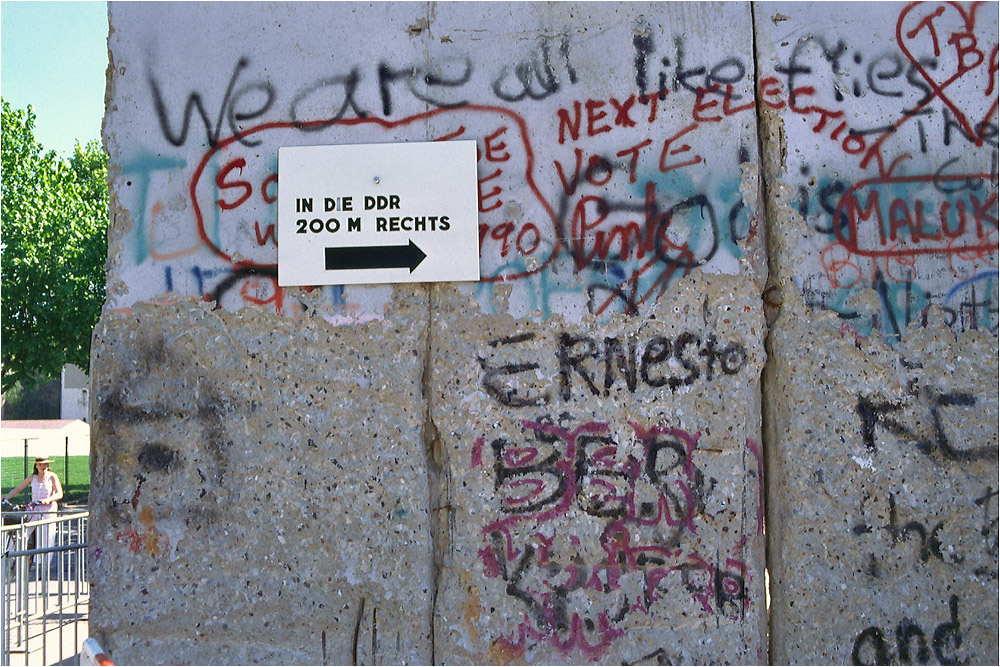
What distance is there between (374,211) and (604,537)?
1356 millimetres

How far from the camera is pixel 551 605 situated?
300 cm

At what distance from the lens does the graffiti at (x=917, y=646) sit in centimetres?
296

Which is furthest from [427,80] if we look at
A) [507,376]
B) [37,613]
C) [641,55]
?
[37,613]

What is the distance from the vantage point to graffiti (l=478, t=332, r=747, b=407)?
9.89 feet

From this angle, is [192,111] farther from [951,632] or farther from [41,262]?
[41,262]

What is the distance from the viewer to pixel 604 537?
3.00m

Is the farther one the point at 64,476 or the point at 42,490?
the point at 64,476

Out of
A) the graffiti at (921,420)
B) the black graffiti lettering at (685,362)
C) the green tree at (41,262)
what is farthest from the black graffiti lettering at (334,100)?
the green tree at (41,262)

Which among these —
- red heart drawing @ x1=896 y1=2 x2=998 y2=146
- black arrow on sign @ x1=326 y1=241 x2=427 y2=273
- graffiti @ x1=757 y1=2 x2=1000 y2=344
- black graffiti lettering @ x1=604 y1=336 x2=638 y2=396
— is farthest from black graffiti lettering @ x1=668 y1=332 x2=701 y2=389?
red heart drawing @ x1=896 y1=2 x2=998 y2=146

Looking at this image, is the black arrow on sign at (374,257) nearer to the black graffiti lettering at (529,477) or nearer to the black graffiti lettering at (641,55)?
the black graffiti lettering at (529,477)

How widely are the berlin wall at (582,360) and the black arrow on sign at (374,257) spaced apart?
0.07 m

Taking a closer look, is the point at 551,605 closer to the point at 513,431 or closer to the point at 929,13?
the point at 513,431

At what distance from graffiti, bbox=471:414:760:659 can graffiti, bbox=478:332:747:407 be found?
0.12m

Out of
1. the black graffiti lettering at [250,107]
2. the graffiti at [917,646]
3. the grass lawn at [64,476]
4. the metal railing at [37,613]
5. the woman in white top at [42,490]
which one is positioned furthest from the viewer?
the grass lawn at [64,476]
